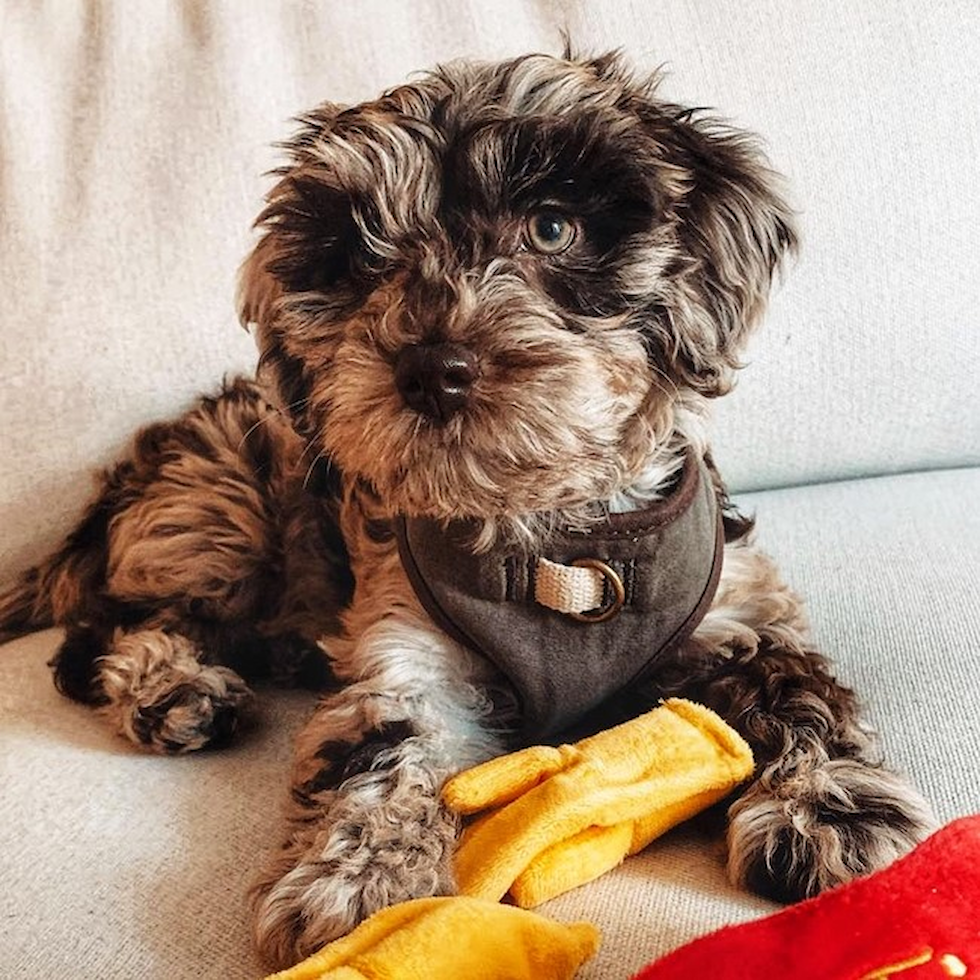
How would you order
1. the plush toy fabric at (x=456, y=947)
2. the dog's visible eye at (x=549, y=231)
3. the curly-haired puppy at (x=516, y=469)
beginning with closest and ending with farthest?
the plush toy fabric at (x=456, y=947) < the curly-haired puppy at (x=516, y=469) < the dog's visible eye at (x=549, y=231)

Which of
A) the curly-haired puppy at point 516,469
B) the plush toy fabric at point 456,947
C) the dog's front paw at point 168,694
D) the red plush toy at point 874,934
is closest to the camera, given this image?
the red plush toy at point 874,934

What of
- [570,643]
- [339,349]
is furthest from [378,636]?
[339,349]

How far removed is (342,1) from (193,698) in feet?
4.62

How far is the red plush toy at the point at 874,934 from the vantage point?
91 centimetres

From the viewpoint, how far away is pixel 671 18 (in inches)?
91.0

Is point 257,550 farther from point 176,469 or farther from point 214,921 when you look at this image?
point 214,921

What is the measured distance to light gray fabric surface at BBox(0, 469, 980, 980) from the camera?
1234 millimetres

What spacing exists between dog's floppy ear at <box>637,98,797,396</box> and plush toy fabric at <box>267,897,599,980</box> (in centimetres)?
74

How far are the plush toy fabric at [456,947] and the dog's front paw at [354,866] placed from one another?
4.5 inches

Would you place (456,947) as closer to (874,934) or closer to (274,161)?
(874,934)

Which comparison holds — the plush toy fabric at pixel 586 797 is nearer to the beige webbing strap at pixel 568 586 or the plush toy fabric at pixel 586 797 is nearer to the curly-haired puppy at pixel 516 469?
the curly-haired puppy at pixel 516 469

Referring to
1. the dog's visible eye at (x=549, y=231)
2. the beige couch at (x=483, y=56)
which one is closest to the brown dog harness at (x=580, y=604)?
the dog's visible eye at (x=549, y=231)

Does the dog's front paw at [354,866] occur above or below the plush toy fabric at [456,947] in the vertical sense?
below

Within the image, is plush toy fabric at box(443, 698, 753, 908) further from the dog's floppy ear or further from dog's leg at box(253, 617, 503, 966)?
the dog's floppy ear
